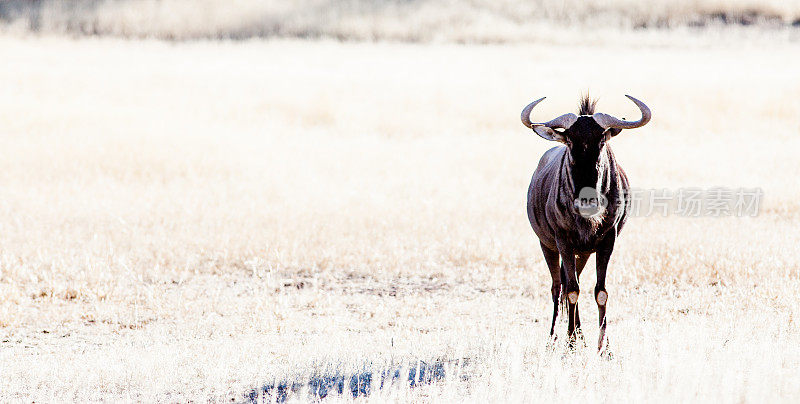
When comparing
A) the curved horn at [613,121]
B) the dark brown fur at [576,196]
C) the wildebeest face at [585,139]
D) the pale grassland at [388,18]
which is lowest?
the dark brown fur at [576,196]

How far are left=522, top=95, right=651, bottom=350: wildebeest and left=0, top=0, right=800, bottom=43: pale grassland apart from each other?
44371mm

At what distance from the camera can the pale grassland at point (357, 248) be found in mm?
7996

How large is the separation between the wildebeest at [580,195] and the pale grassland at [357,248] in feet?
2.45

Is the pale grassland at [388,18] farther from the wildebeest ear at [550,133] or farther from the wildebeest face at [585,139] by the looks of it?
the wildebeest face at [585,139]

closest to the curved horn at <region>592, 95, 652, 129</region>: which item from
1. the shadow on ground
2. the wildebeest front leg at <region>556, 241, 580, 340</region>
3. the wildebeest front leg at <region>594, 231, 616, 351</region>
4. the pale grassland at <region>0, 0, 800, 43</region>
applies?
the wildebeest front leg at <region>594, 231, 616, 351</region>

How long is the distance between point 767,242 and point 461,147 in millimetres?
11343

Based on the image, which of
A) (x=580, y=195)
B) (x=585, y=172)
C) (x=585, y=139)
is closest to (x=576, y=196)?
(x=580, y=195)

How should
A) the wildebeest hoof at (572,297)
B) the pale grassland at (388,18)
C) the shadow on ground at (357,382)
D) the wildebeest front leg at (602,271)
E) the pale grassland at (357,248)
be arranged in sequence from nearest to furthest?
the shadow on ground at (357,382) < the pale grassland at (357,248) < the wildebeest front leg at (602,271) < the wildebeest hoof at (572,297) < the pale grassland at (388,18)

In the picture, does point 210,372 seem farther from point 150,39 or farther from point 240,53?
point 150,39

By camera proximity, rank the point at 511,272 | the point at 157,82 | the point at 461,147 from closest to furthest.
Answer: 1. the point at 511,272
2. the point at 461,147
3. the point at 157,82

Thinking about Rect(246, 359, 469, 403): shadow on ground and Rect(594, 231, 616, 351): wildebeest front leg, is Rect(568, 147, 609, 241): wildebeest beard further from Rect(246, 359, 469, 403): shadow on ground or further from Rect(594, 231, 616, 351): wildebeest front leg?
Rect(246, 359, 469, 403): shadow on ground

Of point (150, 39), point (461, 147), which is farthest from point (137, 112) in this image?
point (150, 39)

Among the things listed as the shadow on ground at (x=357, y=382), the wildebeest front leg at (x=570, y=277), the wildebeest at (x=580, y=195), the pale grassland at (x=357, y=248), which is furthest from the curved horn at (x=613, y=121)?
the shadow on ground at (x=357, y=382)

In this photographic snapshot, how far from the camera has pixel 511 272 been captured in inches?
487
